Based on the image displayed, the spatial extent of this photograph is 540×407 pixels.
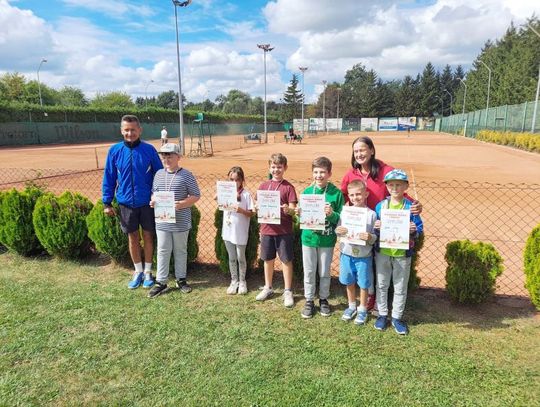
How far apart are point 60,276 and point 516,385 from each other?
4606 millimetres

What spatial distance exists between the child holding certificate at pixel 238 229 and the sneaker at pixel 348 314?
111 centimetres

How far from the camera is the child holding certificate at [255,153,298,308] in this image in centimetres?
366

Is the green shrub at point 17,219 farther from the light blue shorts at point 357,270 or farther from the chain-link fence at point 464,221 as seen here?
the light blue shorts at point 357,270

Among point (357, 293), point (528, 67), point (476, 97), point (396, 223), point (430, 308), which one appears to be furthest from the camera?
point (476, 97)

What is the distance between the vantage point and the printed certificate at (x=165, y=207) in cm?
392

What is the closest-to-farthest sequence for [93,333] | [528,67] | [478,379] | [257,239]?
[478,379]
[93,333]
[257,239]
[528,67]

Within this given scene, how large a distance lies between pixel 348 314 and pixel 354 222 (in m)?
0.91

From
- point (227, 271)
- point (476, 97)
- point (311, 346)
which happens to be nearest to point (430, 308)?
point (311, 346)

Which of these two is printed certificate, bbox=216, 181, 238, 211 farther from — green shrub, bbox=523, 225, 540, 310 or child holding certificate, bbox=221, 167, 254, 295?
green shrub, bbox=523, 225, 540, 310

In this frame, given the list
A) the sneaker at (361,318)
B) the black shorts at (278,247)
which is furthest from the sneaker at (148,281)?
the sneaker at (361,318)

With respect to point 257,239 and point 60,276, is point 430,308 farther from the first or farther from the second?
point 60,276

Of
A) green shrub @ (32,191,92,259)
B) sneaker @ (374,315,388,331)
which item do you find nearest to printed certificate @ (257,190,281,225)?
sneaker @ (374,315,388,331)

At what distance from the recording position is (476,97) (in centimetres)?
6231

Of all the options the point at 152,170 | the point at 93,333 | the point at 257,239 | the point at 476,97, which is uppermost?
the point at 476,97
